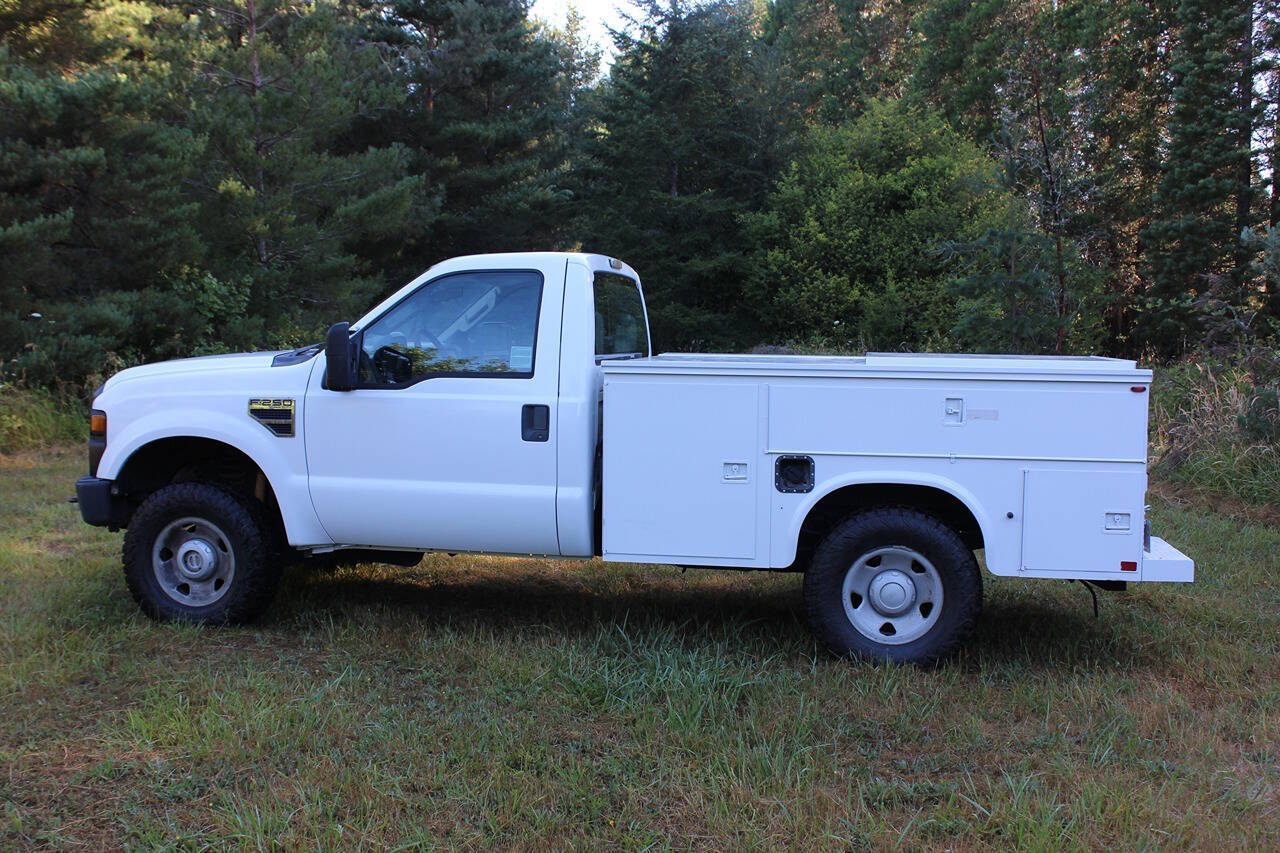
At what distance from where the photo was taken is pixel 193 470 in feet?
19.2

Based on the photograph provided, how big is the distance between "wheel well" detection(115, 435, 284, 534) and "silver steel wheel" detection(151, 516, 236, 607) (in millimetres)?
261

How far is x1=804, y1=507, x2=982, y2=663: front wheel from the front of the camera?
477 centimetres

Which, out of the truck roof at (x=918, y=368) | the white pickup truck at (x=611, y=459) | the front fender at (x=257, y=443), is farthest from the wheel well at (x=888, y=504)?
the front fender at (x=257, y=443)

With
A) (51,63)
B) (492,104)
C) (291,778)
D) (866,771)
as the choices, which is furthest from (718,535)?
(492,104)

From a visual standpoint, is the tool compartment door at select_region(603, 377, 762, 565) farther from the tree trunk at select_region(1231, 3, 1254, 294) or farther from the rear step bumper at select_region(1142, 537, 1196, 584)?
the tree trunk at select_region(1231, 3, 1254, 294)

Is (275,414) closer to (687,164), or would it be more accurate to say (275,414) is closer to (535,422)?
(535,422)

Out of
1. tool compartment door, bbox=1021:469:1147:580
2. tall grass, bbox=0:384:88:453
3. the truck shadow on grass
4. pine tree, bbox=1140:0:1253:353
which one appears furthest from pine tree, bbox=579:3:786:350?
tool compartment door, bbox=1021:469:1147:580

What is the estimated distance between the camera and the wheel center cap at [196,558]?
5461mm

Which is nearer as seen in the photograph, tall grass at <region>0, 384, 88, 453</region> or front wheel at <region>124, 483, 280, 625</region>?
front wheel at <region>124, 483, 280, 625</region>

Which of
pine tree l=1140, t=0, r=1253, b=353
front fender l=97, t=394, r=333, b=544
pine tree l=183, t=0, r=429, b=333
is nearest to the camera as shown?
front fender l=97, t=394, r=333, b=544

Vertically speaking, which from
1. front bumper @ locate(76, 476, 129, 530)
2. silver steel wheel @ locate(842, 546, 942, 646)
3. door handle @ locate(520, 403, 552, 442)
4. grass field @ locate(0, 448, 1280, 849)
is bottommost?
grass field @ locate(0, 448, 1280, 849)

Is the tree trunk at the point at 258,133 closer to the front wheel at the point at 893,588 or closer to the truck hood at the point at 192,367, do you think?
the truck hood at the point at 192,367

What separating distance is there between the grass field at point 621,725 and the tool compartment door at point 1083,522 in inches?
21.8

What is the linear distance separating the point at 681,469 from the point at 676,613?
1418mm
